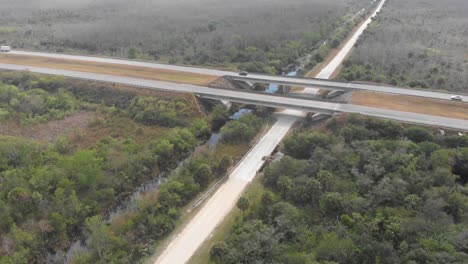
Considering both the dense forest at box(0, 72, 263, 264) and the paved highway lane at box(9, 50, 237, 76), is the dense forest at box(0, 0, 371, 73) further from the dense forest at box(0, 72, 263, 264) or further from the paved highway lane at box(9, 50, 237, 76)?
the dense forest at box(0, 72, 263, 264)

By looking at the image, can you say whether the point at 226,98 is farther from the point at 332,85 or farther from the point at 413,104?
the point at 413,104

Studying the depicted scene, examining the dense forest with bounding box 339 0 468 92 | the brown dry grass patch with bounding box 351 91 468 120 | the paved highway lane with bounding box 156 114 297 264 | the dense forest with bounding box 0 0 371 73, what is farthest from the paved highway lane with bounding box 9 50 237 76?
the dense forest with bounding box 339 0 468 92

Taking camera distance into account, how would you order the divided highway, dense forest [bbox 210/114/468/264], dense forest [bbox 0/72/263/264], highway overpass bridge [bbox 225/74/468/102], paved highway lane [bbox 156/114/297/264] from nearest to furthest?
dense forest [bbox 210/114/468/264] < paved highway lane [bbox 156/114/297/264] < dense forest [bbox 0/72/263/264] < highway overpass bridge [bbox 225/74/468/102] < the divided highway

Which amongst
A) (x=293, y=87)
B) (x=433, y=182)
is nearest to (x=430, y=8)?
(x=293, y=87)

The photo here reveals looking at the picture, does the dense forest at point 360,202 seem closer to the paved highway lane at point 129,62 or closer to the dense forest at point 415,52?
the dense forest at point 415,52

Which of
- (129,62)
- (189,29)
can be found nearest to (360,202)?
(129,62)

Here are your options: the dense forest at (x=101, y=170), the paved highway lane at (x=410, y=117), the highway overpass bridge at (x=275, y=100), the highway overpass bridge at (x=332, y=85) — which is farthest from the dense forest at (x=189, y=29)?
the paved highway lane at (x=410, y=117)

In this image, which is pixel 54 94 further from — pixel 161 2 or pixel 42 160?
pixel 161 2
